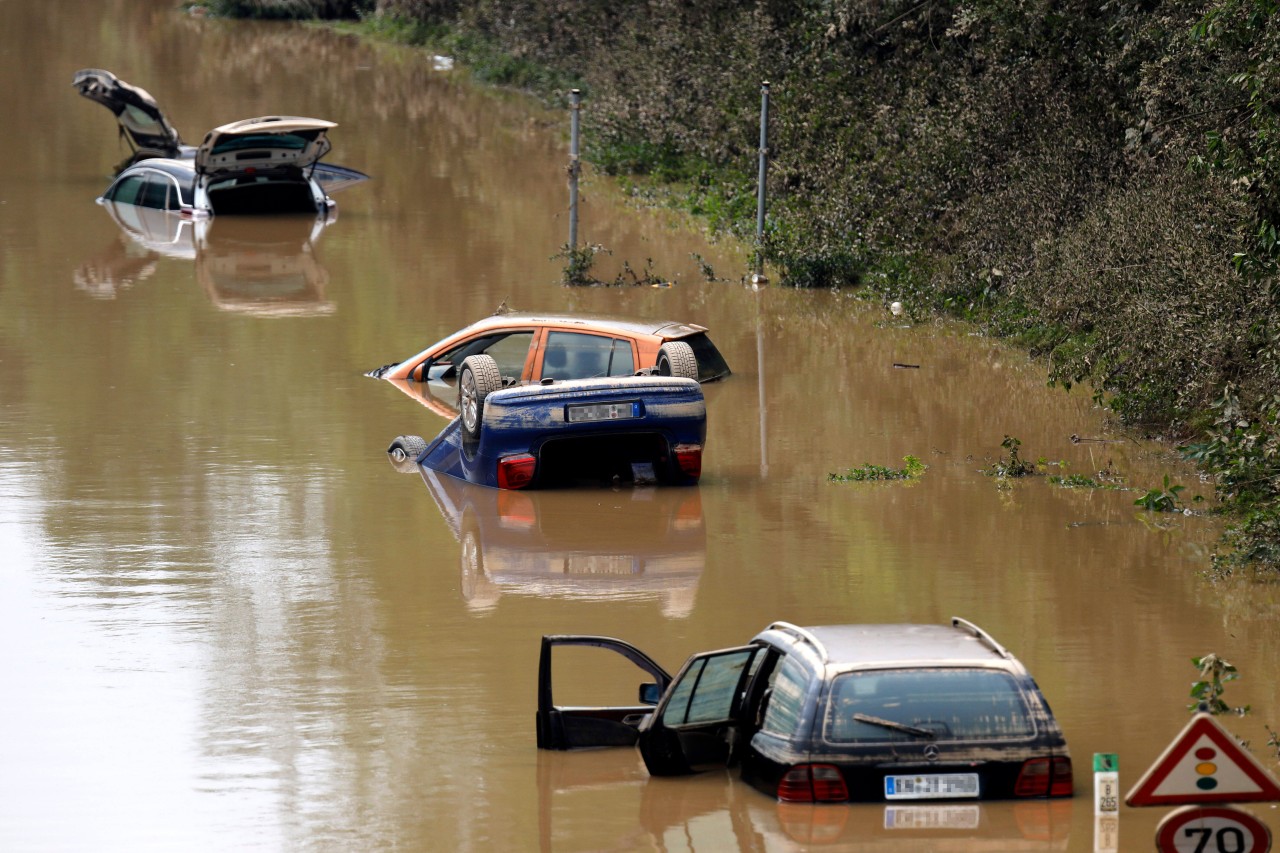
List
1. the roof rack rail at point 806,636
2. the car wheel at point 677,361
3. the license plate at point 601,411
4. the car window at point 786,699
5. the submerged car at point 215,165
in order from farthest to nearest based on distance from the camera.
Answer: the submerged car at point 215,165
the car wheel at point 677,361
the license plate at point 601,411
the roof rack rail at point 806,636
the car window at point 786,699

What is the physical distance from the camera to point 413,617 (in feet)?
41.1

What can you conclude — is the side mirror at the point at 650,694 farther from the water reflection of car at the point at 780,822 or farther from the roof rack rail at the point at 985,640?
the roof rack rail at the point at 985,640

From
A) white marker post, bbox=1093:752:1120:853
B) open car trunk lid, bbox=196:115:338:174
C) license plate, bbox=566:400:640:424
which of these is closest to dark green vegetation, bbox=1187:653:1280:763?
white marker post, bbox=1093:752:1120:853

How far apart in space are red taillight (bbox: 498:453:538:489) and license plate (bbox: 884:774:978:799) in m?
7.99

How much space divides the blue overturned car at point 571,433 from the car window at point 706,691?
247 inches

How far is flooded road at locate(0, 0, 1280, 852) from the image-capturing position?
909 cm

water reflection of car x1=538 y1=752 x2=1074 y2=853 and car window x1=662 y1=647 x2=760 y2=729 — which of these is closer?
water reflection of car x1=538 y1=752 x2=1074 y2=853

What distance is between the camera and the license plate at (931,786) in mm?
8203

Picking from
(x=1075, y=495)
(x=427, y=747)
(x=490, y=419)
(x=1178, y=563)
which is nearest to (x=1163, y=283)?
(x=1075, y=495)

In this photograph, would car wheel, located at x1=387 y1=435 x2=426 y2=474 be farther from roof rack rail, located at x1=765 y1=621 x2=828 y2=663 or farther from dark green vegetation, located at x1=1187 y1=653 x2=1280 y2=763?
dark green vegetation, located at x1=1187 y1=653 x2=1280 y2=763

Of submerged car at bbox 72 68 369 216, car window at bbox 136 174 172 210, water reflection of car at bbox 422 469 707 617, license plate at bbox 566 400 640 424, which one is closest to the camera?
water reflection of car at bbox 422 469 707 617

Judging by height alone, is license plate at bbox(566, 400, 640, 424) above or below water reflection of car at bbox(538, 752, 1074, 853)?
above

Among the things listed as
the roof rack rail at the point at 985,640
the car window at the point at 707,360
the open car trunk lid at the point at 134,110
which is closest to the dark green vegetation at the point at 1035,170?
the car window at the point at 707,360

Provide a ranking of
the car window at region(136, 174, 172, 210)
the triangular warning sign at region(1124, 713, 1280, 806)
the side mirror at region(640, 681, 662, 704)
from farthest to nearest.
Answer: the car window at region(136, 174, 172, 210)
the side mirror at region(640, 681, 662, 704)
the triangular warning sign at region(1124, 713, 1280, 806)
